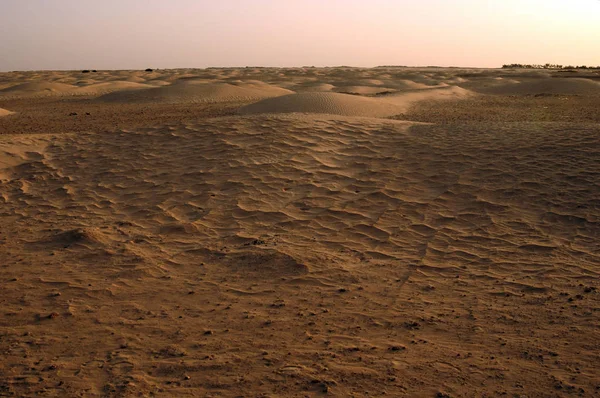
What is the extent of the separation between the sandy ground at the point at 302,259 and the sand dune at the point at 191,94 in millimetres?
8004

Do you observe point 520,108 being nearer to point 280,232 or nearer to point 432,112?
point 432,112

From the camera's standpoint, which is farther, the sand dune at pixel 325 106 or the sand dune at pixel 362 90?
the sand dune at pixel 362 90

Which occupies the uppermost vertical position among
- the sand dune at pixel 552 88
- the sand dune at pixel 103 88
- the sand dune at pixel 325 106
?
the sand dune at pixel 552 88

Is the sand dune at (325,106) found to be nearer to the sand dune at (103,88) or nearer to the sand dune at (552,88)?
the sand dune at (552,88)

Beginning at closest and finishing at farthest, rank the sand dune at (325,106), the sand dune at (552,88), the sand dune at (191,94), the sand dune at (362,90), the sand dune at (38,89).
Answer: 1. the sand dune at (325,106)
2. the sand dune at (191,94)
3. the sand dune at (552,88)
4. the sand dune at (362,90)
5. the sand dune at (38,89)

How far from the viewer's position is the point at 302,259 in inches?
181

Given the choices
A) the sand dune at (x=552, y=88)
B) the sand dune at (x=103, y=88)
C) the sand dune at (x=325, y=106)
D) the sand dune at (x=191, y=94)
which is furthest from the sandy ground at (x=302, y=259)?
the sand dune at (x=103, y=88)

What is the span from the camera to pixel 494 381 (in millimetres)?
2930

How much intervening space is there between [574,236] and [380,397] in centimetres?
321

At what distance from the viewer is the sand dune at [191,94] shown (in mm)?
16875

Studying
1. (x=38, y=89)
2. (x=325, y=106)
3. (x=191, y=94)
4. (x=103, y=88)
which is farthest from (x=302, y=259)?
(x=38, y=89)

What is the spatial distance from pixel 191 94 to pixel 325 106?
6.55m

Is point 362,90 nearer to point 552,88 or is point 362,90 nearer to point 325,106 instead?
point 552,88

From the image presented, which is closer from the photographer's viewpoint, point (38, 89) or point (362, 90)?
point (362, 90)
